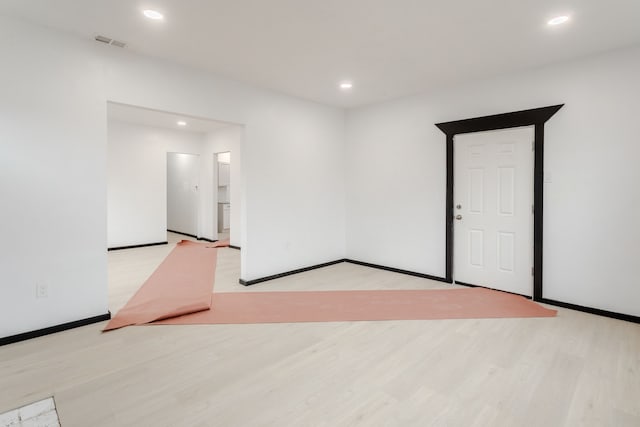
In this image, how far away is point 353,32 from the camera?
2941mm

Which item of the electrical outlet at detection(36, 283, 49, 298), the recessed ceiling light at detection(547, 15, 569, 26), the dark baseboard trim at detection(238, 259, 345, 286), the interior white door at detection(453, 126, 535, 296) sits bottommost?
the dark baseboard trim at detection(238, 259, 345, 286)

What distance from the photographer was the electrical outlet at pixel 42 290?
9.46 ft

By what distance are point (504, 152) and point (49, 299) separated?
4818 mm

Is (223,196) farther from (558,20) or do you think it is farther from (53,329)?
(558,20)

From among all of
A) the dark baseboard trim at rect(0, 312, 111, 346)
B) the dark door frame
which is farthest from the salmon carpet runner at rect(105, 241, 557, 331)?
the dark door frame

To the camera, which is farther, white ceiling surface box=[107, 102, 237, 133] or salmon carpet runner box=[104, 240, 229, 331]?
white ceiling surface box=[107, 102, 237, 133]

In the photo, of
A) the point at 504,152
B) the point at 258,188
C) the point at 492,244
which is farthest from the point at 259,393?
the point at 504,152

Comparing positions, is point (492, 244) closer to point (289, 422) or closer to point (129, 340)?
point (289, 422)

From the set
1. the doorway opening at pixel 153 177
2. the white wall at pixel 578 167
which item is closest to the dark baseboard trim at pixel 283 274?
the doorway opening at pixel 153 177

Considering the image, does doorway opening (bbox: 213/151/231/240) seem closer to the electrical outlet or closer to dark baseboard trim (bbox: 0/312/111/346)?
dark baseboard trim (bbox: 0/312/111/346)

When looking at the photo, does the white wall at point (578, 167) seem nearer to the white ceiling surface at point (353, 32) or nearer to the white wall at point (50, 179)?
the white ceiling surface at point (353, 32)

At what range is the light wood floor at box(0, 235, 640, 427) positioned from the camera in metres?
1.92

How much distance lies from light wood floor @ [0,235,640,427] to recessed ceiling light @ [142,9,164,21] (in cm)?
260

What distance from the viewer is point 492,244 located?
4.20m
